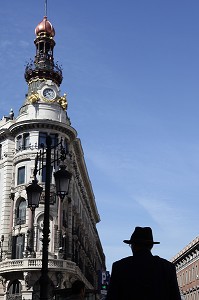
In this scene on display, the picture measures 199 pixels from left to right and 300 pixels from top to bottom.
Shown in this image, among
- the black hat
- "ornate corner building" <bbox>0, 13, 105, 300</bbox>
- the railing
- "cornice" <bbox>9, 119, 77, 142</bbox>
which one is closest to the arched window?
"ornate corner building" <bbox>0, 13, 105, 300</bbox>

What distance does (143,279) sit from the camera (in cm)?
497

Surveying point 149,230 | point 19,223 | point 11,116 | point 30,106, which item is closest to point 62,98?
point 30,106

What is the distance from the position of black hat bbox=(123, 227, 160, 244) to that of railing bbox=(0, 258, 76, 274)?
123ft

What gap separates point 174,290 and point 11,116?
48.8 m

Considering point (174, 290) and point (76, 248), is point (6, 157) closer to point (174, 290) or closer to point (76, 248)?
point (76, 248)

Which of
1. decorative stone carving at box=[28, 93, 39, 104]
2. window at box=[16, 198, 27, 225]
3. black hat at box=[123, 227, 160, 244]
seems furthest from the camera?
decorative stone carving at box=[28, 93, 39, 104]

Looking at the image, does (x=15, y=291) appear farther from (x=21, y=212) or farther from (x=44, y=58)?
(x=44, y=58)

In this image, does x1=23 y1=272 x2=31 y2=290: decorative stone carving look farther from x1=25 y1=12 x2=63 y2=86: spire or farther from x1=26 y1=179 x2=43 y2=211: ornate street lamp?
x1=26 y1=179 x2=43 y2=211: ornate street lamp

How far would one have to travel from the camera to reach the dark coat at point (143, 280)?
4941 mm

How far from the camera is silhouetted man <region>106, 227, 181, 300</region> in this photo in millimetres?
4941

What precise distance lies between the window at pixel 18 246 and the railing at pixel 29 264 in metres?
1.12

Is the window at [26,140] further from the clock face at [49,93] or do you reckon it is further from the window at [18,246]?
the window at [18,246]

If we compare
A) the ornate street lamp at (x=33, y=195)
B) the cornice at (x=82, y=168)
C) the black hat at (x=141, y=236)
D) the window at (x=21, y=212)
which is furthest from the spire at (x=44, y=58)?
the black hat at (x=141, y=236)

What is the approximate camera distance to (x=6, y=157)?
157 ft
